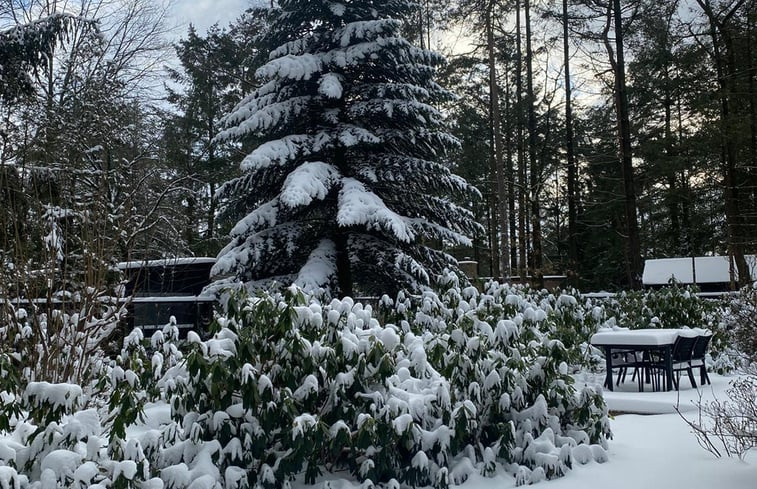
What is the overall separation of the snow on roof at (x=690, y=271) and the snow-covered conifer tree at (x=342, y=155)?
57.2ft

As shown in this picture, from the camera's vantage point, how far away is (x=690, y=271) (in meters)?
25.4

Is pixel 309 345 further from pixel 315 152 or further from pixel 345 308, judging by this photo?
pixel 315 152

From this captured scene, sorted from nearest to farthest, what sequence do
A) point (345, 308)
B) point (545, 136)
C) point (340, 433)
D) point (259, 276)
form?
point (340, 433) < point (345, 308) < point (259, 276) < point (545, 136)

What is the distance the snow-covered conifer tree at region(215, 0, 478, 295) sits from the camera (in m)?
10.4

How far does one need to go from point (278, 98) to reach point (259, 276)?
3290 millimetres

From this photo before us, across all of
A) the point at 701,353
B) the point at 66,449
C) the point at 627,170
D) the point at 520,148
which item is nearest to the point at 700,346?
the point at 701,353

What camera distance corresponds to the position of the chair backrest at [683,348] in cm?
754

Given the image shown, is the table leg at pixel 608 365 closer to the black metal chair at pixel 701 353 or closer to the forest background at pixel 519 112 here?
the black metal chair at pixel 701 353

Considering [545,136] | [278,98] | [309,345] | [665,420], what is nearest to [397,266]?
[278,98]

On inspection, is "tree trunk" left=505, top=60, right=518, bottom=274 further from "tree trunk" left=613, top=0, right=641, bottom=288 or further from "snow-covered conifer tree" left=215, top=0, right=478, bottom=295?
"snow-covered conifer tree" left=215, top=0, right=478, bottom=295

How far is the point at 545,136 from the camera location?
2533 centimetres

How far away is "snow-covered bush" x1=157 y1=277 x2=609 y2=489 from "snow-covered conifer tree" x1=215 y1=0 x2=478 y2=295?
5.29 m

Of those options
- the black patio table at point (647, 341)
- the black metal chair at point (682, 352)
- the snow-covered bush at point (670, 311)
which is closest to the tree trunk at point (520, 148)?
the snow-covered bush at point (670, 311)

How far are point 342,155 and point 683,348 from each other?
21.0ft
